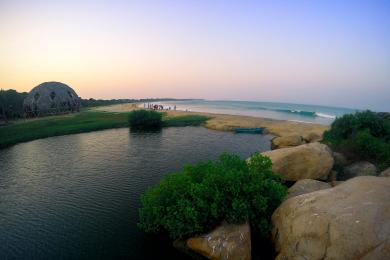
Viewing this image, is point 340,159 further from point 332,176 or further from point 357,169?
point 332,176

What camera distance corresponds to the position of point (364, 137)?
98.0 feet

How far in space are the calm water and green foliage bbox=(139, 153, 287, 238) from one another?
2.00 meters

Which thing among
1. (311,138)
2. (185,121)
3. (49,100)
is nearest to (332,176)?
(311,138)

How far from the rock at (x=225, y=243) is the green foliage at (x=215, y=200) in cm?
56

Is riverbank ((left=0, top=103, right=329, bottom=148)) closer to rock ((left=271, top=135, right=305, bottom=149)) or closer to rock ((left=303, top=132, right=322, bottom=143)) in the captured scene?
rock ((left=303, top=132, right=322, bottom=143))

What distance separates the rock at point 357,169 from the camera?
27.4m

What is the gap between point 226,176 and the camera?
1869 cm

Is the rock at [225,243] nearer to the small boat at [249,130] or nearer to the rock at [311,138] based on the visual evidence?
the rock at [311,138]

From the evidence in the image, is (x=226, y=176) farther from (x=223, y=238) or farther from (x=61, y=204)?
(x=61, y=204)

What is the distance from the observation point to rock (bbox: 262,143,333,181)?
1014 inches

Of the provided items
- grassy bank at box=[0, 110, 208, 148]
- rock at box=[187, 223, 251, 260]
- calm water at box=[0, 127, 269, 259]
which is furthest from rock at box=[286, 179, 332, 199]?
grassy bank at box=[0, 110, 208, 148]

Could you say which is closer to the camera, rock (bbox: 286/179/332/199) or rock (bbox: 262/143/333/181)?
rock (bbox: 286/179/332/199)

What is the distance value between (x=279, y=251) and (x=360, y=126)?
23.9m

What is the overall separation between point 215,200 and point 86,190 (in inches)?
635
